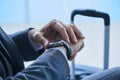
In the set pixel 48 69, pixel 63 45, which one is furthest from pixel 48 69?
pixel 63 45

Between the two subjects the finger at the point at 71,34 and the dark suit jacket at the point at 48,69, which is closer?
the dark suit jacket at the point at 48,69

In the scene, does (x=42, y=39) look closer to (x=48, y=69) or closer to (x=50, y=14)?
(x=48, y=69)

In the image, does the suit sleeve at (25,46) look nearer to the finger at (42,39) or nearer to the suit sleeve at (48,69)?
the finger at (42,39)

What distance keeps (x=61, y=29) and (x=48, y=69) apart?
16 centimetres

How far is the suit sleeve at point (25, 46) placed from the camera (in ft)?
3.10

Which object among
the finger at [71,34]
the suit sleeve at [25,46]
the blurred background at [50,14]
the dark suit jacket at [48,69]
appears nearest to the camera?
the dark suit jacket at [48,69]

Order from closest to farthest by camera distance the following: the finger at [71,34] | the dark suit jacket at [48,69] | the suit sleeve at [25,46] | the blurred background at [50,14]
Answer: the dark suit jacket at [48,69]
the finger at [71,34]
the suit sleeve at [25,46]
the blurred background at [50,14]

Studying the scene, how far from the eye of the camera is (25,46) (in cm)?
95

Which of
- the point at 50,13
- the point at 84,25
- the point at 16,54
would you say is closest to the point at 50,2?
the point at 50,13

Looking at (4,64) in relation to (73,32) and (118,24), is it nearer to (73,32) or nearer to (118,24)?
(73,32)

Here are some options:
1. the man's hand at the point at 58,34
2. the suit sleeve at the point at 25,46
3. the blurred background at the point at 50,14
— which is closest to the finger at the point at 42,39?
the man's hand at the point at 58,34

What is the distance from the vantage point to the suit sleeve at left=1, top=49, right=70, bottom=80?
1.95 ft

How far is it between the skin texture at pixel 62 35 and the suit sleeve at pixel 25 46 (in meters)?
0.18

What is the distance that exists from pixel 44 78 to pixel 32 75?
1.4 inches
